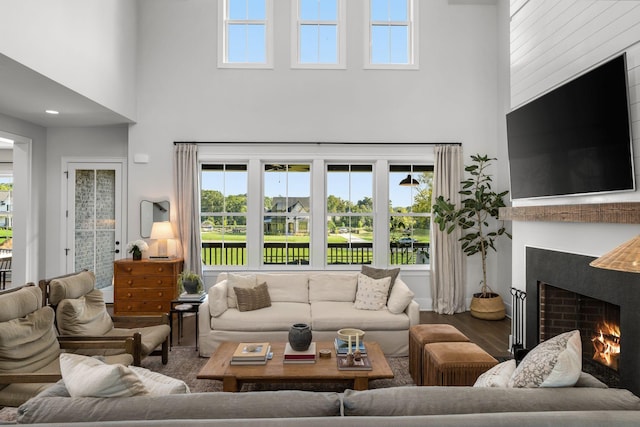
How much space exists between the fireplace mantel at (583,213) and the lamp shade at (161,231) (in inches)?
174

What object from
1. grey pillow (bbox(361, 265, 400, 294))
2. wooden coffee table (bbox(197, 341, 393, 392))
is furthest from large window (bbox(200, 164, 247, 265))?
wooden coffee table (bbox(197, 341, 393, 392))

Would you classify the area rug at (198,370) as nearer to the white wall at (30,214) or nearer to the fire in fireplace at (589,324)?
the fire in fireplace at (589,324)

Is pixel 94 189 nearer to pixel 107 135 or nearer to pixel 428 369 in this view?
pixel 107 135

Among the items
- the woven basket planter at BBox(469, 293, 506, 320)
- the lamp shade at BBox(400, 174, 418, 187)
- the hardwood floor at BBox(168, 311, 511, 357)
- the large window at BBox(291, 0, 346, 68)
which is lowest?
the hardwood floor at BBox(168, 311, 511, 357)

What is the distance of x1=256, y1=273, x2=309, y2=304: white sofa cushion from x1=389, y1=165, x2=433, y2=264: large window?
2008 millimetres

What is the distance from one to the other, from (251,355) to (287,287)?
5.60 feet

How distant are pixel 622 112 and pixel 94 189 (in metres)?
6.71

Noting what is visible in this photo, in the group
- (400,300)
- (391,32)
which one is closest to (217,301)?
(400,300)

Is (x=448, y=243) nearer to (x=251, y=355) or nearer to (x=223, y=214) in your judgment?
(x=223, y=214)

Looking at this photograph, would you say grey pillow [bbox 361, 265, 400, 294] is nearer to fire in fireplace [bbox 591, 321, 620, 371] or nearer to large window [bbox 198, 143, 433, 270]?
large window [bbox 198, 143, 433, 270]

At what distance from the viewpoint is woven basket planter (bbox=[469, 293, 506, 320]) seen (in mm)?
5715

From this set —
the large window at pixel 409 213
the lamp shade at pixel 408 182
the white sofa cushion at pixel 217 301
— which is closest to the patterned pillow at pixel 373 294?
the white sofa cushion at pixel 217 301

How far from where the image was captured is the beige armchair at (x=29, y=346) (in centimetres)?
261

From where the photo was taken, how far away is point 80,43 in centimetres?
461
